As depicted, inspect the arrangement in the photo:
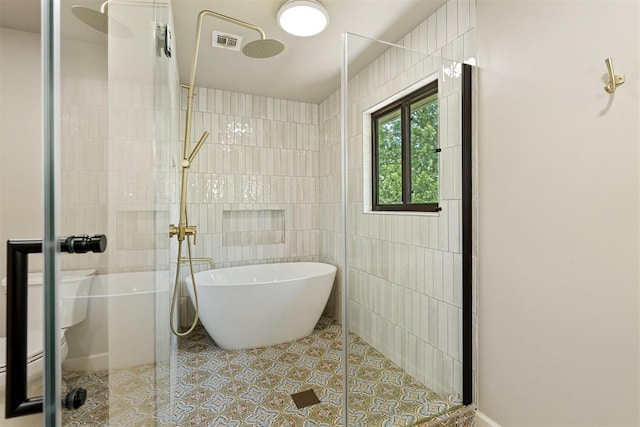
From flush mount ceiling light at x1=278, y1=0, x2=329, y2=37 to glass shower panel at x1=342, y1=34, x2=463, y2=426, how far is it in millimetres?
476

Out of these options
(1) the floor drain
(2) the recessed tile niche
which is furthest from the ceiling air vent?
(1) the floor drain

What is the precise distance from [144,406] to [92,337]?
57 cm

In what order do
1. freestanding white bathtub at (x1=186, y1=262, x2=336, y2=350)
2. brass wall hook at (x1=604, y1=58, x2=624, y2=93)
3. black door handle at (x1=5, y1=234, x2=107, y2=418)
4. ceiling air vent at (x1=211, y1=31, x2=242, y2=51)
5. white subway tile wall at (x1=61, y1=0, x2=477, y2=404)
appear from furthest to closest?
freestanding white bathtub at (x1=186, y1=262, x2=336, y2=350)
ceiling air vent at (x1=211, y1=31, x2=242, y2=51)
brass wall hook at (x1=604, y1=58, x2=624, y2=93)
white subway tile wall at (x1=61, y1=0, x2=477, y2=404)
black door handle at (x1=5, y1=234, x2=107, y2=418)

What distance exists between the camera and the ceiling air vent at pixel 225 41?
2.12m

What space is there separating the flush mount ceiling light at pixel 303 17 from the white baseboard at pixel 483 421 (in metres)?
2.41

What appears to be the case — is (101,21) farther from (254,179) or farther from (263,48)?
(254,179)

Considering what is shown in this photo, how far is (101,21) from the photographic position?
0.64m

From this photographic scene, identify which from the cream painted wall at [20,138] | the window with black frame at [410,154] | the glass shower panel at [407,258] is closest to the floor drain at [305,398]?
the glass shower panel at [407,258]

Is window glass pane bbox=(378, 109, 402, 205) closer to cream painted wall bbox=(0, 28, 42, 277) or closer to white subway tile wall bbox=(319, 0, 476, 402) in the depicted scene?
white subway tile wall bbox=(319, 0, 476, 402)

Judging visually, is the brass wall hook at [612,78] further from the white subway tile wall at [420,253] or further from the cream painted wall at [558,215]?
the white subway tile wall at [420,253]

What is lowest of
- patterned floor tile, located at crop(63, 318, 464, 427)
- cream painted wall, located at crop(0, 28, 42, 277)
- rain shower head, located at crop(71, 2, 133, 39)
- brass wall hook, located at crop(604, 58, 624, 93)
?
patterned floor tile, located at crop(63, 318, 464, 427)

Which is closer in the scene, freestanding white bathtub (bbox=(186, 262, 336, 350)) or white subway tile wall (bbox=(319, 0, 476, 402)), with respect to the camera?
white subway tile wall (bbox=(319, 0, 476, 402))

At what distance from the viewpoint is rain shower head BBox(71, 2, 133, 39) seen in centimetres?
56

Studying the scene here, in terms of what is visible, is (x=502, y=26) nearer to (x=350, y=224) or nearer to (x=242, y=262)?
(x=350, y=224)
